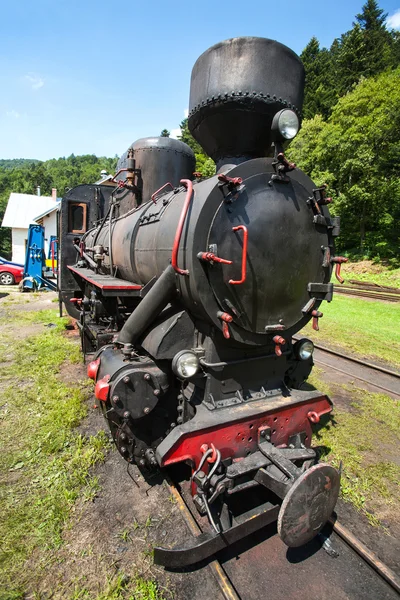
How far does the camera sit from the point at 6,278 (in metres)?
19.8

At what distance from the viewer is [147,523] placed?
2938 millimetres

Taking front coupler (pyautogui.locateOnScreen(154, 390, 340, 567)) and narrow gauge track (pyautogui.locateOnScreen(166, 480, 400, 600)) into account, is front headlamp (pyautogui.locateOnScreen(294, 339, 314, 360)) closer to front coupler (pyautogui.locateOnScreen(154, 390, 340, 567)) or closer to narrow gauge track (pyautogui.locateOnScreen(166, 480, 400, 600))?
front coupler (pyautogui.locateOnScreen(154, 390, 340, 567))

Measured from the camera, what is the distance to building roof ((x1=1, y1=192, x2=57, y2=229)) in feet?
113

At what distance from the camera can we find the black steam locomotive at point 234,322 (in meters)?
2.65

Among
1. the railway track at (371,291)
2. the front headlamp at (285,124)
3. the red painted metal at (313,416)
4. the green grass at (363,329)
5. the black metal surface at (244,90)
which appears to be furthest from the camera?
the railway track at (371,291)

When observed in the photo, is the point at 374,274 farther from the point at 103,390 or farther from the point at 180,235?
the point at 103,390

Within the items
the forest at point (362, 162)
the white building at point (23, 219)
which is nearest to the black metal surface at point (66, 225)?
the forest at point (362, 162)

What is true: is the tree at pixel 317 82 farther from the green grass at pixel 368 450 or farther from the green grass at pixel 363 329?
the green grass at pixel 368 450

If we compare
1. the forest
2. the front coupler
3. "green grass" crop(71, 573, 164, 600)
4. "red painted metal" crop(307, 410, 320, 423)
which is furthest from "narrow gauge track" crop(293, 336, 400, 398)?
the forest

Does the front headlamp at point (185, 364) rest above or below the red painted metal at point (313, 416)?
above

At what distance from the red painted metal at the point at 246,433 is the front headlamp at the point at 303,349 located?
0.45 m

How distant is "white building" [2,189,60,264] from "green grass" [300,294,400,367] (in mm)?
26331

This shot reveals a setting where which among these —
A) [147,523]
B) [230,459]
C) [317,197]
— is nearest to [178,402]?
[230,459]

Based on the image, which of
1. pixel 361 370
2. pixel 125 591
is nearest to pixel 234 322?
pixel 125 591
